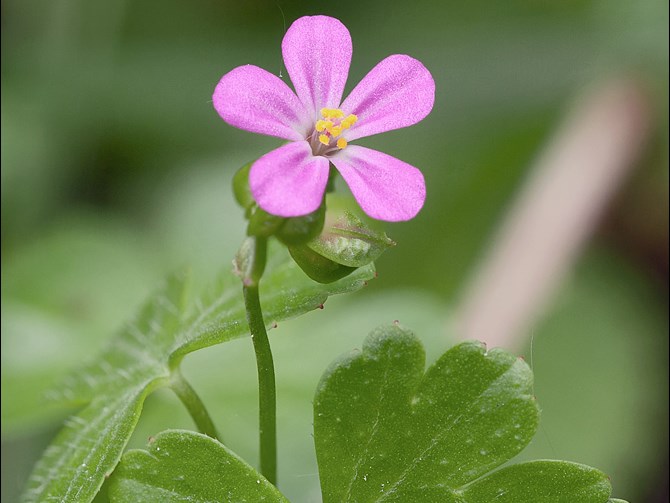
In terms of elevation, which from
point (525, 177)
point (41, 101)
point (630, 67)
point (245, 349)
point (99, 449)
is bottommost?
point (99, 449)

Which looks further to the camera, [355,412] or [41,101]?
[41,101]

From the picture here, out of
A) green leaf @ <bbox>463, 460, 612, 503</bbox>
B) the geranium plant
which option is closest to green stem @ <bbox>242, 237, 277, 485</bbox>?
the geranium plant

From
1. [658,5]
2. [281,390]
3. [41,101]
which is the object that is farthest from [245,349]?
[658,5]

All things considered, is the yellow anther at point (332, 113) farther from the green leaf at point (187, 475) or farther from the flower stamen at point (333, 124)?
the green leaf at point (187, 475)

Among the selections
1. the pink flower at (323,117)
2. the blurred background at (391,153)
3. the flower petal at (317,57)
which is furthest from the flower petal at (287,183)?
the blurred background at (391,153)

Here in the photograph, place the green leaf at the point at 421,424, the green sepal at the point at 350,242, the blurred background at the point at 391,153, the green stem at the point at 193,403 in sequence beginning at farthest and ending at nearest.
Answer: the blurred background at the point at 391,153, the green stem at the point at 193,403, the green leaf at the point at 421,424, the green sepal at the point at 350,242

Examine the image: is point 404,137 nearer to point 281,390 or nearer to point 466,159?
point 466,159

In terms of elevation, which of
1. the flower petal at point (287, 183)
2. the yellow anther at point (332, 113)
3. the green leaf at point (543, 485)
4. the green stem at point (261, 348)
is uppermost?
the yellow anther at point (332, 113)
